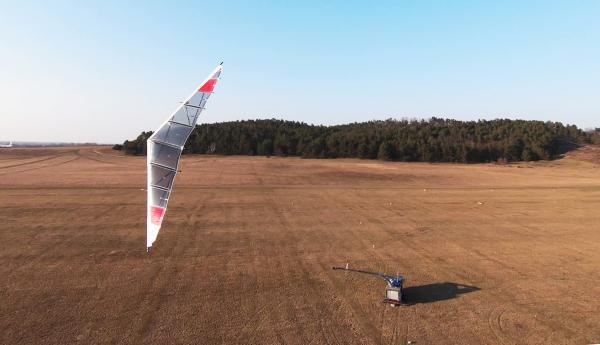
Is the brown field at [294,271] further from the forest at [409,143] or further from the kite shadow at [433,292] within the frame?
the forest at [409,143]

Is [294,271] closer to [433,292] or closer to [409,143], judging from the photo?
[433,292]

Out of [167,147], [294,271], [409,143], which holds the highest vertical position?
[409,143]

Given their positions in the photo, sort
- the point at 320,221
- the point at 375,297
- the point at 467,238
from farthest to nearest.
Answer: the point at 320,221, the point at 467,238, the point at 375,297

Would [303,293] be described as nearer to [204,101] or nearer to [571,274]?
[204,101]

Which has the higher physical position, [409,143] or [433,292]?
[409,143]

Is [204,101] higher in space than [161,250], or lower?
higher

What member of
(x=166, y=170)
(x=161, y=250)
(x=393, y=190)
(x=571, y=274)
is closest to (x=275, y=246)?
(x=161, y=250)

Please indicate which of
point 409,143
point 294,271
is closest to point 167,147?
point 294,271
